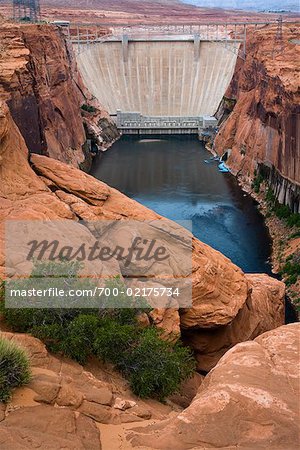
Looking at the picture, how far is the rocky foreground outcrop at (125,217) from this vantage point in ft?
60.0

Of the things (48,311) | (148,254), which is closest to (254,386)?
(48,311)

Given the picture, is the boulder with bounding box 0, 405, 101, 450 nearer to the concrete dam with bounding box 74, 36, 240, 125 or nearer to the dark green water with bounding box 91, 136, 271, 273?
the dark green water with bounding box 91, 136, 271, 273

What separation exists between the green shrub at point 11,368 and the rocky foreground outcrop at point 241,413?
105 inches

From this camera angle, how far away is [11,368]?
10.3m

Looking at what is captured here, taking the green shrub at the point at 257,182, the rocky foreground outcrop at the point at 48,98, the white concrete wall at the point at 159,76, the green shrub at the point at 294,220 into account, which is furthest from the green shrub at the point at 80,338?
the white concrete wall at the point at 159,76

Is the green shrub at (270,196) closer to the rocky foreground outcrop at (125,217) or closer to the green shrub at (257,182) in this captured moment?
the green shrub at (257,182)

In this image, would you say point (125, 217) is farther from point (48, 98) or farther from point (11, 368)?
point (48, 98)

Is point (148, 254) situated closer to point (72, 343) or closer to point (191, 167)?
point (72, 343)

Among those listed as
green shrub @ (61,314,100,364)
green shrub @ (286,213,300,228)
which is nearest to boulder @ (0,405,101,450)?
green shrub @ (61,314,100,364)

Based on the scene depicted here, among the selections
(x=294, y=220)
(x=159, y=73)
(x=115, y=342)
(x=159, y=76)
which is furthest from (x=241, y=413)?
(x=159, y=73)

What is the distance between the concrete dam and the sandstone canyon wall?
22.6 ft

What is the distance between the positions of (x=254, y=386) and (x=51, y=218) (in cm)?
985

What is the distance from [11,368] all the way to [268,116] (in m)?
47.7

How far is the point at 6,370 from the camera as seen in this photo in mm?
10305
